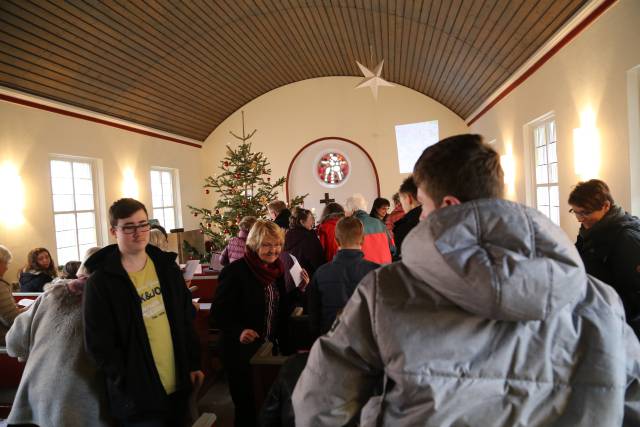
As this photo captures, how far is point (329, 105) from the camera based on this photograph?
39.7 ft

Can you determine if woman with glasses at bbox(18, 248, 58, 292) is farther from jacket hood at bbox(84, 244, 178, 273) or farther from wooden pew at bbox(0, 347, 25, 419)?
jacket hood at bbox(84, 244, 178, 273)

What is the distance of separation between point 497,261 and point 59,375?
1975mm

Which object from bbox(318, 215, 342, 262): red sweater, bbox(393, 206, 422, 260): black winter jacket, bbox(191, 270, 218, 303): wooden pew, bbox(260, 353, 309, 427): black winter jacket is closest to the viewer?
bbox(260, 353, 309, 427): black winter jacket

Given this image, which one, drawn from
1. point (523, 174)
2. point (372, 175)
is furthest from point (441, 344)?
point (372, 175)

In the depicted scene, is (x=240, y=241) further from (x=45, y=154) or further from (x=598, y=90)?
(x=45, y=154)

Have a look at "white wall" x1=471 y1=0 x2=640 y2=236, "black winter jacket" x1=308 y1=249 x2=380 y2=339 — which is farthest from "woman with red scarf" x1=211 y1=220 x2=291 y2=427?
"white wall" x1=471 y1=0 x2=640 y2=236

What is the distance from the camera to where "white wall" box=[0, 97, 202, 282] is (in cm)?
613

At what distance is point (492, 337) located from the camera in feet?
2.70

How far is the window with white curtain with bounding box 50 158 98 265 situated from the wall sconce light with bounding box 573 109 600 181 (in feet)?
23.6

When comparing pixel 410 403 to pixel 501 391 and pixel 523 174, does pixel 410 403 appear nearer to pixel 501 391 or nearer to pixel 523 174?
pixel 501 391

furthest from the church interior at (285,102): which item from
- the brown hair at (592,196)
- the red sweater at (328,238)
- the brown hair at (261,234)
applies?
the brown hair at (592,196)

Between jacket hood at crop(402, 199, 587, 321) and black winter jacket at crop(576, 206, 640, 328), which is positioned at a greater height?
jacket hood at crop(402, 199, 587, 321)

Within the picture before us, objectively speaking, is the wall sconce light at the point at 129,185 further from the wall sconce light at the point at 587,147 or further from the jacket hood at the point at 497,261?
the jacket hood at the point at 497,261

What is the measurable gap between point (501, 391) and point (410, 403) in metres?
0.16
